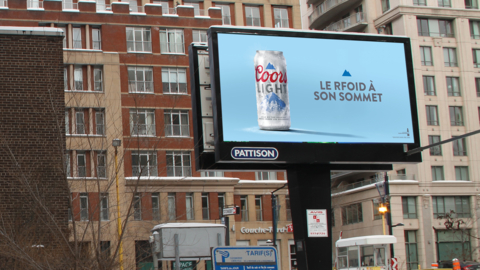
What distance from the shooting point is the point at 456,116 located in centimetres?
7575

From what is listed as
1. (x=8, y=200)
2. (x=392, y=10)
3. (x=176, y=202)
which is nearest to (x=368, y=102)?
(x=8, y=200)

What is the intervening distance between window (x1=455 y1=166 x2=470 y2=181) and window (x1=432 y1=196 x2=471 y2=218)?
215 cm

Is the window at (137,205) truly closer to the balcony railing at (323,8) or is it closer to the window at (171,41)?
the window at (171,41)

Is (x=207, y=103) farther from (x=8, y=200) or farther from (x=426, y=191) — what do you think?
(x=426, y=191)

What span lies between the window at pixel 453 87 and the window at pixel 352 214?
15.6m

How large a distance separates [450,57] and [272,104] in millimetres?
56571

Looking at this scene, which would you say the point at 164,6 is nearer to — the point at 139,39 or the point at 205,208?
the point at 139,39

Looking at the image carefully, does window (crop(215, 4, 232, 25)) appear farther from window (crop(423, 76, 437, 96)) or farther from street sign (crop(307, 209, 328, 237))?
street sign (crop(307, 209, 328, 237))

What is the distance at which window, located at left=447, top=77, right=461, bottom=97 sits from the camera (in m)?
76.1

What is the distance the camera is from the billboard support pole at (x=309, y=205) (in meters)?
24.0

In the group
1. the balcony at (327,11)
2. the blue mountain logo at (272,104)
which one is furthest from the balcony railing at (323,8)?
the blue mountain logo at (272,104)

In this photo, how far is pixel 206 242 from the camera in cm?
2309

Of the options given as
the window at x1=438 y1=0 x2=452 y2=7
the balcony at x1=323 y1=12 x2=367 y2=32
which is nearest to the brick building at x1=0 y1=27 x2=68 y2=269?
the balcony at x1=323 y1=12 x2=367 y2=32

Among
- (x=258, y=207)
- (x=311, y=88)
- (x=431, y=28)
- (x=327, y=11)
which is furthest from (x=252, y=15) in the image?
(x=311, y=88)
